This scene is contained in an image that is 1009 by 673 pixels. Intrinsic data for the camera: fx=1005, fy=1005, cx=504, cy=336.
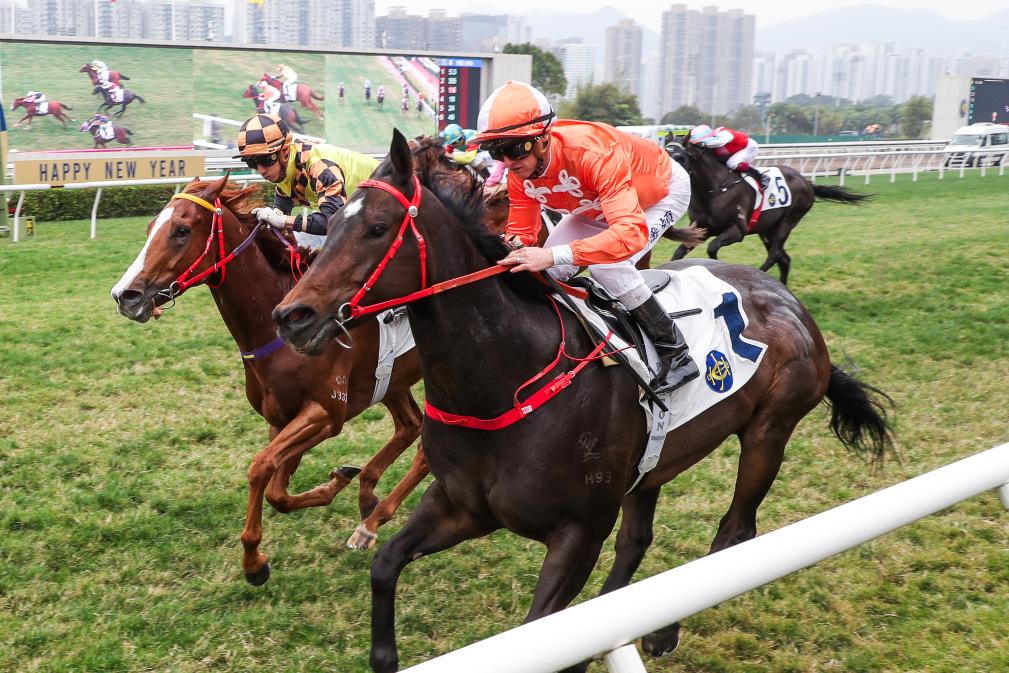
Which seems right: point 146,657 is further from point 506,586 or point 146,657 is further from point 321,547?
point 506,586

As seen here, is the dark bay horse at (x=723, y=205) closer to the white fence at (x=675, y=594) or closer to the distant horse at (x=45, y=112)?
the white fence at (x=675, y=594)

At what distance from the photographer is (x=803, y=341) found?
3.75 m

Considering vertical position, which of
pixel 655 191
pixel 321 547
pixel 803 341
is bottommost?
pixel 321 547

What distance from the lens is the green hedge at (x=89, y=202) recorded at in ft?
45.3

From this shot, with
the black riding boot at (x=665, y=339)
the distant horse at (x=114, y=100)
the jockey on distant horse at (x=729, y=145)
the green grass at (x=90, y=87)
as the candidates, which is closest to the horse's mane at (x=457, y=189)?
the black riding boot at (x=665, y=339)

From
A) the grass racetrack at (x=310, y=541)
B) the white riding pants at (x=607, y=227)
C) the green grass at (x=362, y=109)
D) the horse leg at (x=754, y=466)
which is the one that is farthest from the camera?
the green grass at (x=362, y=109)

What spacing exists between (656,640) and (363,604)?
1120 millimetres

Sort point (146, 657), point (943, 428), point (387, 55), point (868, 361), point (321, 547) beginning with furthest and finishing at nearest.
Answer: point (387, 55) → point (868, 361) → point (943, 428) → point (321, 547) → point (146, 657)

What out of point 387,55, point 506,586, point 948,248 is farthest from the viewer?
point 387,55

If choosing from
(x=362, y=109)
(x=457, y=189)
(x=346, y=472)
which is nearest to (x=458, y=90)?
(x=362, y=109)

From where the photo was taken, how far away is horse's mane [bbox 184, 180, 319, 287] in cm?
414

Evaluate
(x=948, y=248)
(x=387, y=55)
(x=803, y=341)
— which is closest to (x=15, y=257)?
(x=803, y=341)

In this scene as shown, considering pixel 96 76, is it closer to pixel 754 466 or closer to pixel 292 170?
pixel 292 170

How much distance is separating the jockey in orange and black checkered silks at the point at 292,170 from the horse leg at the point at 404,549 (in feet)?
4.97
